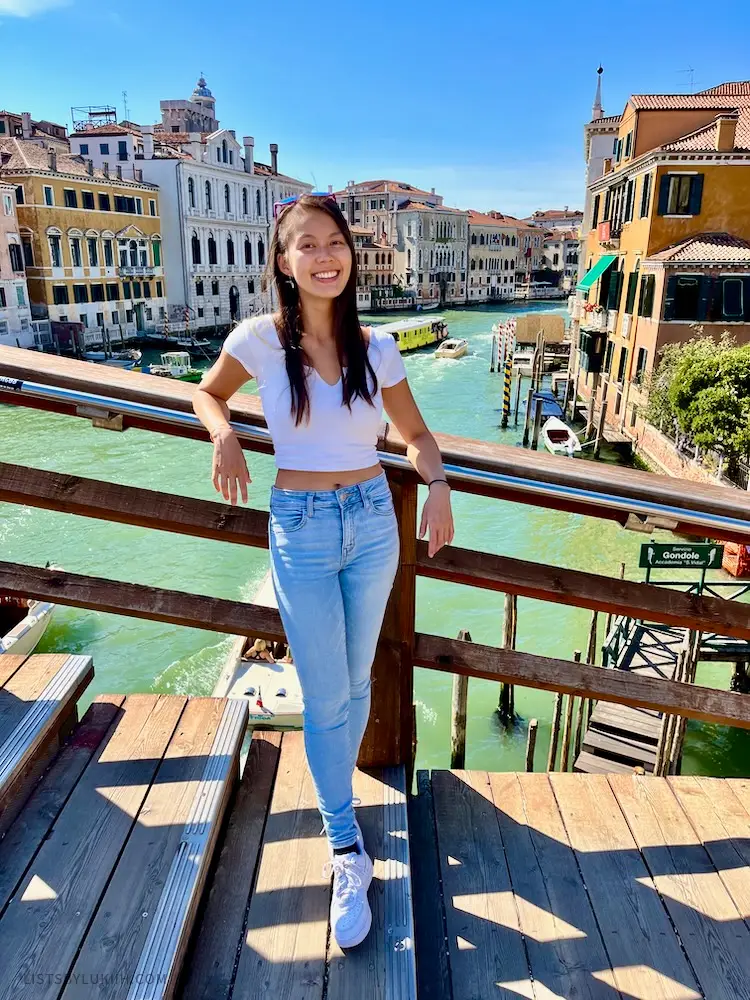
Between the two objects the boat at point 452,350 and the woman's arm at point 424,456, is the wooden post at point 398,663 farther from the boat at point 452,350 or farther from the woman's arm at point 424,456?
the boat at point 452,350

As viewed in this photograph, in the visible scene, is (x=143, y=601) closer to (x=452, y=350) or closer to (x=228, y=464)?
(x=228, y=464)

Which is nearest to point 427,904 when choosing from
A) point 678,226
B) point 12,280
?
point 678,226

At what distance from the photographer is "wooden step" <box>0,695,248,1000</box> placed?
1.23 meters

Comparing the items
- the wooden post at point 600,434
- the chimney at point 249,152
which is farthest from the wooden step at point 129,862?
the chimney at point 249,152

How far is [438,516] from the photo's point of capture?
4.65 feet

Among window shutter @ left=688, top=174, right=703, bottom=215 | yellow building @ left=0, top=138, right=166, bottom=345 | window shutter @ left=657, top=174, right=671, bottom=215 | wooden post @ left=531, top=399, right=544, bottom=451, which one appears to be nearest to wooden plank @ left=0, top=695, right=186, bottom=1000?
window shutter @ left=657, top=174, right=671, bottom=215

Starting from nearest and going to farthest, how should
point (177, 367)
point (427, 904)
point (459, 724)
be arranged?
point (427, 904) < point (459, 724) < point (177, 367)

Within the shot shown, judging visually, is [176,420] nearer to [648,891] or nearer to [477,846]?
[477,846]

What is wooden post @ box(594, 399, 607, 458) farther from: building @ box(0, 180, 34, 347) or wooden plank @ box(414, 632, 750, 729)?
building @ box(0, 180, 34, 347)

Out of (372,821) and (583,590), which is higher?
(583,590)

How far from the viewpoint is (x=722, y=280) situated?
46.8 ft

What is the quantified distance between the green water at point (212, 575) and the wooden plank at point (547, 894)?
5663 mm

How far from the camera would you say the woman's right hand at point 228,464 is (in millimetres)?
1308

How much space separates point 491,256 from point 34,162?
4584cm
